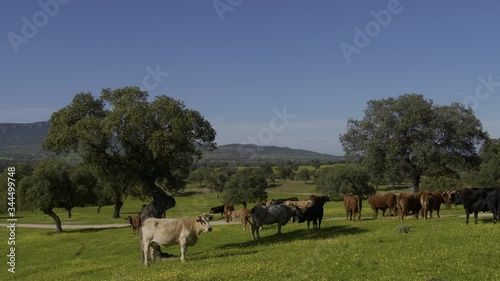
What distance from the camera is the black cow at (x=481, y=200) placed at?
86.9ft

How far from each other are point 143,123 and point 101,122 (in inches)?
113

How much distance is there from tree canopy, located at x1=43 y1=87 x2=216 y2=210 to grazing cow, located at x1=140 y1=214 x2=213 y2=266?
6559 millimetres

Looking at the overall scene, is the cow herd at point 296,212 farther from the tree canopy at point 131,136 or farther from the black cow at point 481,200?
the tree canopy at point 131,136

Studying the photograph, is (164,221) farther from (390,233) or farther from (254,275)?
(390,233)

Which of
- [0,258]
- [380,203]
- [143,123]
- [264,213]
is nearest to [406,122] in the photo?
[380,203]

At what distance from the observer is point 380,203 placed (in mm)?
36812

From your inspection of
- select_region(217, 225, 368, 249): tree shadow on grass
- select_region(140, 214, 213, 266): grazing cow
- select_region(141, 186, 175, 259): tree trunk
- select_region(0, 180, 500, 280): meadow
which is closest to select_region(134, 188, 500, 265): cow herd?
select_region(140, 214, 213, 266): grazing cow

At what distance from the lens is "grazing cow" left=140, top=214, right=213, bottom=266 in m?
22.7

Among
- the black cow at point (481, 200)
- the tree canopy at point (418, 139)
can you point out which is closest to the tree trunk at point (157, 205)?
the black cow at point (481, 200)

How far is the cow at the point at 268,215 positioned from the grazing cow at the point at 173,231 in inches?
329

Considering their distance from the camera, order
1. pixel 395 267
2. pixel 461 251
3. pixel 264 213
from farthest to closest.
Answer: pixel 264 213 < pixel 461 251 < pixel 395 267

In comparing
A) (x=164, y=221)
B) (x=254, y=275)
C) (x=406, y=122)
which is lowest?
(x=254, y=275)

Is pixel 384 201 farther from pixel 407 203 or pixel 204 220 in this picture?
pixel 204 220

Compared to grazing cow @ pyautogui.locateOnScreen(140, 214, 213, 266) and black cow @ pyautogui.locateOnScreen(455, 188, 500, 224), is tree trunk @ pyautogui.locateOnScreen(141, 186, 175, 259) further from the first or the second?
black cow @ pyautogui.locateOnScreen(455, 188, 500, 224)
